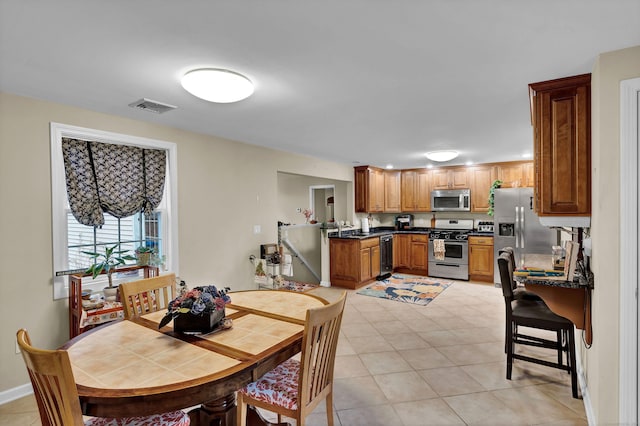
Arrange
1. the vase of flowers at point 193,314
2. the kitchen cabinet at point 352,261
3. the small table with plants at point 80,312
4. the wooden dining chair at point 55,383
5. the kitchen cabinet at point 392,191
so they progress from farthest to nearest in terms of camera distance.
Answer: the kitchen cabinet at point 392,191 → the kitchen cabinet at point 352,261 → the small table with plants at point 80,312 → the vase of flowers at point 193,314 → the wooden dining chair at point 55,383

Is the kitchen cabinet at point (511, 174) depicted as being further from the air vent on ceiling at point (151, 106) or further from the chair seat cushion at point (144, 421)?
the chair seat cushion at point (144, 421)

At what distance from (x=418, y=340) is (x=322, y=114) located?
2592 millimetres

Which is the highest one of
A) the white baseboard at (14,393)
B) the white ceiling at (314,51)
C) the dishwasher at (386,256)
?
the white ceiling at (314,51)

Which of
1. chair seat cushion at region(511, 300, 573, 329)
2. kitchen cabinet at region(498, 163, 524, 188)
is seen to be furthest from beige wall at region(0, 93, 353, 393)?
kitchen cabinet at region(498, 163, 524, 188)

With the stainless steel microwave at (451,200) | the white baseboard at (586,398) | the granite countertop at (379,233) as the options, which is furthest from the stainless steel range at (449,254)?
the white baseboard at (586,398)

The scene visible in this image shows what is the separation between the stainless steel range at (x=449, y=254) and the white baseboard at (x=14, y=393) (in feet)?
19.8

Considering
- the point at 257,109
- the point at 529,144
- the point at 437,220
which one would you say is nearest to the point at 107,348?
the point at 257,109

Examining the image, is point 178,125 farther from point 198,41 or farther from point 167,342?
point 167,342

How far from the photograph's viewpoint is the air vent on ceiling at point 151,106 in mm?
2658

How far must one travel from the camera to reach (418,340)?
11.5ft

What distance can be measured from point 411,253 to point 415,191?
4.50 ft

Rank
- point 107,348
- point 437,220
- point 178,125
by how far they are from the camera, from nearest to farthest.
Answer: point 107,348, point 178,125, point 437,220

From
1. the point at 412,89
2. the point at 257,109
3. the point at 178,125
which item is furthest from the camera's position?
the point at 178,125

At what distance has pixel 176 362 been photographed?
1.46 metres
